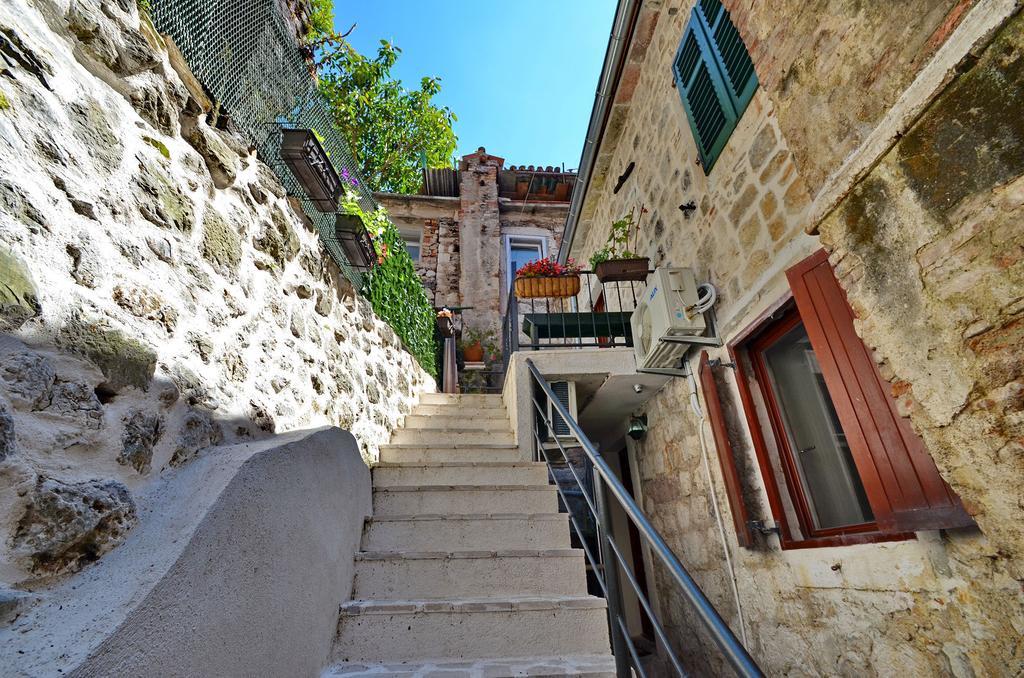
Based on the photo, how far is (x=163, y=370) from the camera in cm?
137

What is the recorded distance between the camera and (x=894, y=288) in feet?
4.07

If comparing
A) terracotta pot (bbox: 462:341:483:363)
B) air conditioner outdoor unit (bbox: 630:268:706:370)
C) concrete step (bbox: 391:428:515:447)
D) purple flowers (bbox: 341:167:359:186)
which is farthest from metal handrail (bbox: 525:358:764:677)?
terracotta pot (bbox: 462:341:483:363)

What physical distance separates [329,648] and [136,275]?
4.81 feet

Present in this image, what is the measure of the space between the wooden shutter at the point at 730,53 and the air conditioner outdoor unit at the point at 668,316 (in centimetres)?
107

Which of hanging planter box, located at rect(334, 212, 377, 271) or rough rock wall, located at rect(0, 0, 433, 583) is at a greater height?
hanging planter box, located at rect(334, 212, 377, 271)

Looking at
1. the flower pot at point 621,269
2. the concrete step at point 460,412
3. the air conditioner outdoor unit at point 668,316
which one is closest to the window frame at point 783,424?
the air conditioner outdoor unit at point 668,316

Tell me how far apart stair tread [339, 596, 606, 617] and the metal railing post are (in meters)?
0.24

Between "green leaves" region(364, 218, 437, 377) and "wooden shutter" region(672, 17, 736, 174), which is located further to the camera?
"green leaves" region(364, 218, 437, 377)

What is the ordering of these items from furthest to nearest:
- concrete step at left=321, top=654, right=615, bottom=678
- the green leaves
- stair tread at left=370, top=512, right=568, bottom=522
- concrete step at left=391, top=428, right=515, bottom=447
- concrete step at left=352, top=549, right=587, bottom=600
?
the green leaves, concrete step at left=391, top=428, right=515, bottom=447, stair tread at left=370, top=512, right=568, bottom=522, concrete step at left=352, top=549, right=587, bottom=600, concrete step at left=321, top=654, right=615, bottom=678

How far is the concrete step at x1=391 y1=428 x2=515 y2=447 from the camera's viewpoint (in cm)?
380

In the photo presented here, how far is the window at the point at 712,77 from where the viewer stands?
2.92 metres

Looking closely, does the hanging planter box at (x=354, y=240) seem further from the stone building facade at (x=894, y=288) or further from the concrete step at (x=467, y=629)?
the stone building facade at (x=894, y=288)

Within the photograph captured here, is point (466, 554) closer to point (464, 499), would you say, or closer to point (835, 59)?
point (464, 499)

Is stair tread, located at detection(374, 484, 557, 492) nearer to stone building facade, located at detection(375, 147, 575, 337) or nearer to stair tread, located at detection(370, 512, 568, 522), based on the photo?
stair tread, located at detection(370, 512, 568, 522)
